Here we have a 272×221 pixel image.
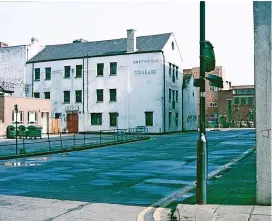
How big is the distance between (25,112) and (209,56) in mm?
37089

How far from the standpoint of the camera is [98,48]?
5241 centimetres

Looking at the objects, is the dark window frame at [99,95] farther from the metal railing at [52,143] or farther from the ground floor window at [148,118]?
the ground floor window at [148,118]

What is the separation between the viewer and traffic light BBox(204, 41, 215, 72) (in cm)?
775

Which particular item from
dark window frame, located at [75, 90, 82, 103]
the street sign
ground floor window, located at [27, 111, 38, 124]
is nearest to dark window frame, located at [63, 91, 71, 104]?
dark window frame, located at [75, 90, 82, 103]

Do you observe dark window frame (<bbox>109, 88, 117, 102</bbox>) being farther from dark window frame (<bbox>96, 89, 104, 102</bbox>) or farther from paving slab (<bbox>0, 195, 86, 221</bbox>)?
paving slab (<bbox>0, 195, 86, 221</bbox>)

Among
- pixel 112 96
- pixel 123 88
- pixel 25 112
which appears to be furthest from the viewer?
pixel 112 96

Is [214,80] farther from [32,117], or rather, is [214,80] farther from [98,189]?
[32,117]

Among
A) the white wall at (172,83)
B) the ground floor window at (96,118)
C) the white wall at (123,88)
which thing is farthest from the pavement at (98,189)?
the ground floor window at (96,118)

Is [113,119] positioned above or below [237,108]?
below

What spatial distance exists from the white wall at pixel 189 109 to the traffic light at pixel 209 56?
48.5 metres

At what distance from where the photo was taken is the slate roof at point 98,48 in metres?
49.2

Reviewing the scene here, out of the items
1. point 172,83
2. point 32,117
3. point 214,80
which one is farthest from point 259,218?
point 172,83

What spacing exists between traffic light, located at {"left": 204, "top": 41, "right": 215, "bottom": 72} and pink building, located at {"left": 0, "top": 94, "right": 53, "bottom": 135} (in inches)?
1363

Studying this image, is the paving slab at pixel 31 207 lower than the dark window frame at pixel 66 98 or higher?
lower
